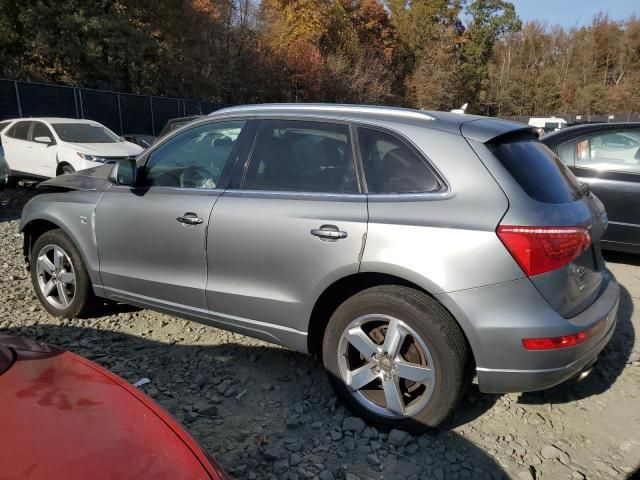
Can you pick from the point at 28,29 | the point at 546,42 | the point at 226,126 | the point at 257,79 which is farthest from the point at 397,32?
the point at 226,126

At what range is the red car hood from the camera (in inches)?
57.2

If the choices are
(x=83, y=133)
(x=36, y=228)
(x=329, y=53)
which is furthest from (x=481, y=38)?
(x=36, y=228)

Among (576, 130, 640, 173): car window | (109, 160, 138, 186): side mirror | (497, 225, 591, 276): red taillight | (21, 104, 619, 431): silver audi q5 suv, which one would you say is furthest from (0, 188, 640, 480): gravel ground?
(576, 130, 640, 173): car window

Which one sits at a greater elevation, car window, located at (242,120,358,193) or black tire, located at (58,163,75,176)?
car window, located at (242,120,358,193)

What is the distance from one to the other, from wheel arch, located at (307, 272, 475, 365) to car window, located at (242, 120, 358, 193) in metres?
0.49

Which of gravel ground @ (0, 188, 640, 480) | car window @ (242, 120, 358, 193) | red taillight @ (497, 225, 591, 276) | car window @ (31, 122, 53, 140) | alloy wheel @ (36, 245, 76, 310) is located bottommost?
gravel ground @ (0, 188, 640, 480)

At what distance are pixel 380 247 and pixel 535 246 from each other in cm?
73

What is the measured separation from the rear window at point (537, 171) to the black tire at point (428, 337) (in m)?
0.76

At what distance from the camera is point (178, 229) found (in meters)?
3.40

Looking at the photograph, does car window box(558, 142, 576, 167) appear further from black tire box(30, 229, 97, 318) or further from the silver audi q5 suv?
black tire box(30, 229, 97, 318)

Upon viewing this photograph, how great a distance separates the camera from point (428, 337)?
102 inches

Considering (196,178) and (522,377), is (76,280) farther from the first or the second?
(522,377)

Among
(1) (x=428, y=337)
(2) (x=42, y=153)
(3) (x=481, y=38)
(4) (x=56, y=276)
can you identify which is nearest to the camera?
(1) (x=428, y=337)

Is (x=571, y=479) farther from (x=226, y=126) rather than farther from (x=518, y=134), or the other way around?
(x=226, y=126)
